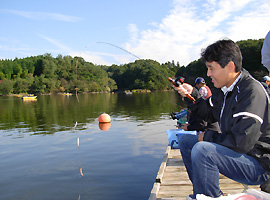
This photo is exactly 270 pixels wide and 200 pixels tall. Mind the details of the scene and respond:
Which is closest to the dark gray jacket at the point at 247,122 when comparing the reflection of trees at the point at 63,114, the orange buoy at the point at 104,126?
the reflection of trees at the point at 63,114

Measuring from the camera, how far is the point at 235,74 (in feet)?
8.27

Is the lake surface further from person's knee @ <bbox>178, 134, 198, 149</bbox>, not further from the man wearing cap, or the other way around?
person's knee @ <bbox>178, 134, 198, 149</bbox>

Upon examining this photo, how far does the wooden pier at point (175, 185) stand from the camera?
3.93 meters

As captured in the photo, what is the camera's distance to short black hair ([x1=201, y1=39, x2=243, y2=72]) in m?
2.45

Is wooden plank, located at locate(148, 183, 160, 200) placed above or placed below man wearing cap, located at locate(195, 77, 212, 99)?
below

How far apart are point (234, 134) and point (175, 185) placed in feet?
8.18

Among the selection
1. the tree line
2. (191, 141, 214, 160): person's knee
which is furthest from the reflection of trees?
the tree line

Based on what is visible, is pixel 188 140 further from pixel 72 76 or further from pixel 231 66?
pixel 72 76

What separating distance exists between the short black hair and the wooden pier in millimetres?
2223

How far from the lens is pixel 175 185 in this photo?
4406mm

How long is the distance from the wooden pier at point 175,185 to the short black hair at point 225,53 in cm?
222

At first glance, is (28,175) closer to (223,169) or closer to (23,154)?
(23,154)

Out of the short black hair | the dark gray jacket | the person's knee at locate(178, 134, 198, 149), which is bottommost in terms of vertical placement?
the person's knee at locate(178, 134, 198, 149)

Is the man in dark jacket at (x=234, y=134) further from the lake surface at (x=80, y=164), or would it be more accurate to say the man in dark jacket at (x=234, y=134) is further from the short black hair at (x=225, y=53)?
the lake surface at (x=80, y=164)
